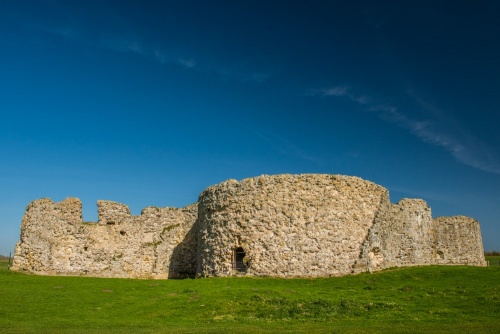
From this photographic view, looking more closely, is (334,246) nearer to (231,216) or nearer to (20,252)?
(231,216)

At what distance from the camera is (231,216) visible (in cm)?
2431

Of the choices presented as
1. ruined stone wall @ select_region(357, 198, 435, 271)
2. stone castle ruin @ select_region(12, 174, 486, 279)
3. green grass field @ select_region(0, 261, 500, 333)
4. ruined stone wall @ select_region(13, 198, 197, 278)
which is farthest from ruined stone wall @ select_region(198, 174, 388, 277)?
ruined stone wall @ select_region(13, 198, 197, 278)

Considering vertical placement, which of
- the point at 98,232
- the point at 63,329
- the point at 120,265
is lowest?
the point at 63,329

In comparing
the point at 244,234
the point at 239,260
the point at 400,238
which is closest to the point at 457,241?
the point at 400,238

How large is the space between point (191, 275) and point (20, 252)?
10.0 m

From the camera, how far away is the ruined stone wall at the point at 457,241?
109ft

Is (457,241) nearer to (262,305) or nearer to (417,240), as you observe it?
(417,240)

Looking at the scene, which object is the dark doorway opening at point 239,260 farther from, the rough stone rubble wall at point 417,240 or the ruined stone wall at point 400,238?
the ruined stone wall at point 400,238

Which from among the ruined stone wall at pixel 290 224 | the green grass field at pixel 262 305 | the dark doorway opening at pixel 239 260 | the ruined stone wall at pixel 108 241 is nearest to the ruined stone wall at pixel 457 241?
the green grass field at pixel 262 305

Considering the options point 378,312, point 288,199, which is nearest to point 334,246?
point 288,199

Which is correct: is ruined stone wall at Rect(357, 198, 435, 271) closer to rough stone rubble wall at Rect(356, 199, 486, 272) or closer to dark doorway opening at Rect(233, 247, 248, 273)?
rough stone rubble wall at Rect(356, 199, 486, 272)

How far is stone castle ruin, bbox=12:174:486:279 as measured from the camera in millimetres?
23344

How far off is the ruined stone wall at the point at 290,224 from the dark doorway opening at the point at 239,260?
0.27m

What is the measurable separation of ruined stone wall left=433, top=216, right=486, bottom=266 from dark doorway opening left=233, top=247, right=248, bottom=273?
54.0 feet
